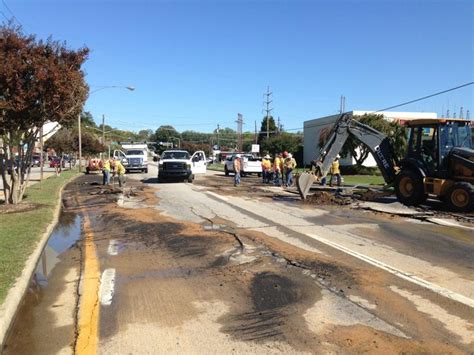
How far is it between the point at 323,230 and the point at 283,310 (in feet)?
19.2

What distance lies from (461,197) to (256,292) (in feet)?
34.9

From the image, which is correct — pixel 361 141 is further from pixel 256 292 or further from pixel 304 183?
pixel 256 292

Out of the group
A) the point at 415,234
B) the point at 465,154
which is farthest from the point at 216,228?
the point at 465,154

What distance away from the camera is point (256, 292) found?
253 inches

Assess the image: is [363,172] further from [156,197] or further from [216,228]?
[216,228]

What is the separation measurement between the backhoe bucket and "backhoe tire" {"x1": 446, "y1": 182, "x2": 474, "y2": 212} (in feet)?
16.5

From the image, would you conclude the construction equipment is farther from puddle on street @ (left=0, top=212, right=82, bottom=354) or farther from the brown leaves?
puddle on street @ (left=0, top=212, right=82, bottom=354)

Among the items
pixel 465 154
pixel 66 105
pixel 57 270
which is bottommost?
pixel 57 270

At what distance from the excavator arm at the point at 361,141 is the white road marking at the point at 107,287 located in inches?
467

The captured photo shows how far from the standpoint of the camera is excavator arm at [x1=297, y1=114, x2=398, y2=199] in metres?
18.6

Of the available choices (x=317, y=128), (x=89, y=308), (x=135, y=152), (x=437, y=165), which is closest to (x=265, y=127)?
(x=317, y=128)

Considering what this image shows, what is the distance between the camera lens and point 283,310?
5715mm

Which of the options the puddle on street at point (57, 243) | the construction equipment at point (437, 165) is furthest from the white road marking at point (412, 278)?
the construction equipment at point (437, 165)

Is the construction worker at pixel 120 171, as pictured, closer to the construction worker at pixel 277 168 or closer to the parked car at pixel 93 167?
the construction worker at pixel 277 168
